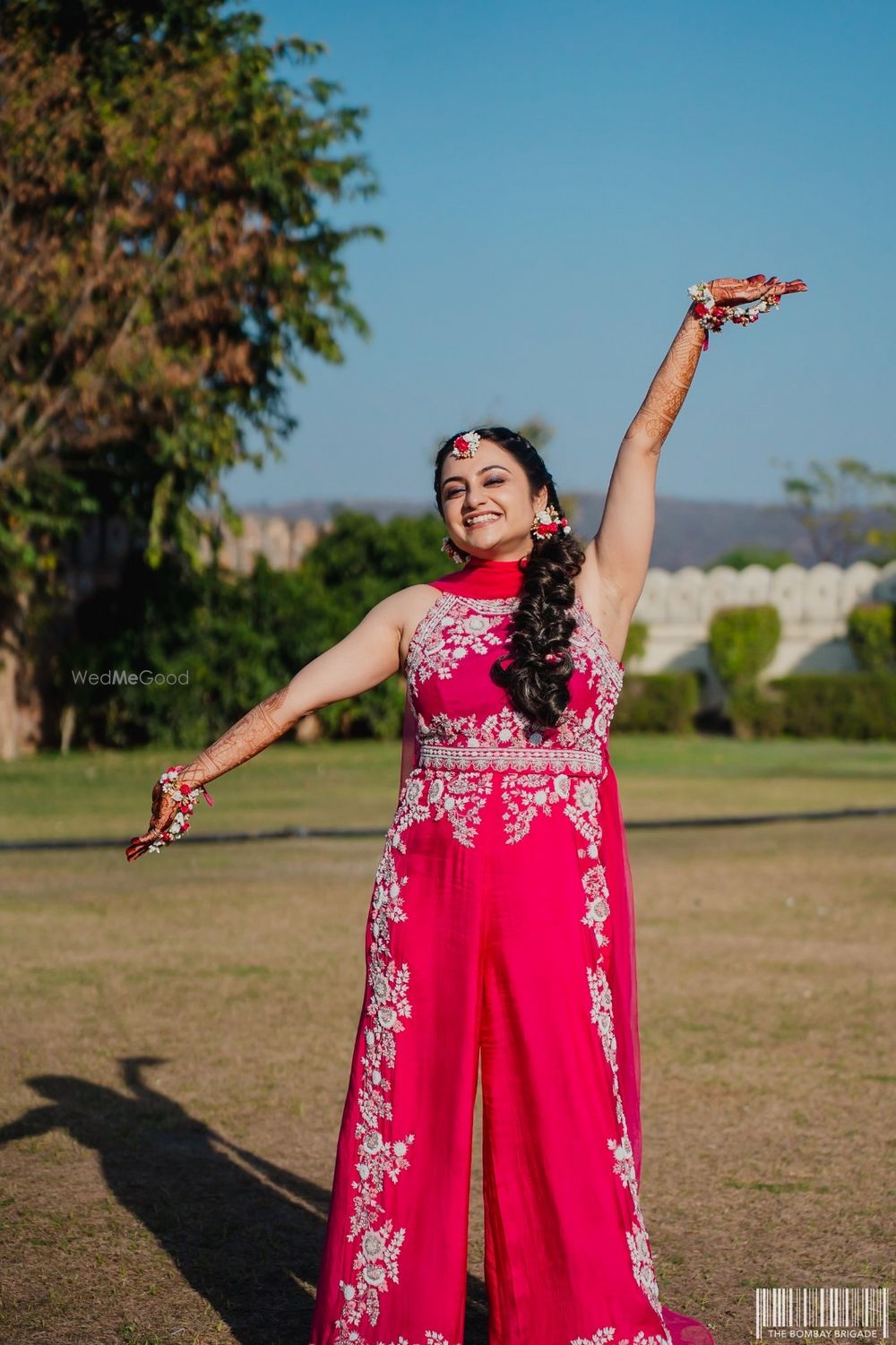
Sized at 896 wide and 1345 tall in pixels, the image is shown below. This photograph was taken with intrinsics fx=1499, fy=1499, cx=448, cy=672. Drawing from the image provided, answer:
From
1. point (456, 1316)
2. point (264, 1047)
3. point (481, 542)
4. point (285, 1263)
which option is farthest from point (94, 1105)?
point (481, 542)

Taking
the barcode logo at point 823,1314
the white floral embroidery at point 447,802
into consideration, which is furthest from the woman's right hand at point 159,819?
the barcode logo at point 823,1314

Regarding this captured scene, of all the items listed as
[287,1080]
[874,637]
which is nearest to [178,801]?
[287,1080]

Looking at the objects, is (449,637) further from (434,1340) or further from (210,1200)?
(210,1200)

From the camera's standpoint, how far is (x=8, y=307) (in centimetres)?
1562

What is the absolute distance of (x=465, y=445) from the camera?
A: 10.4ft

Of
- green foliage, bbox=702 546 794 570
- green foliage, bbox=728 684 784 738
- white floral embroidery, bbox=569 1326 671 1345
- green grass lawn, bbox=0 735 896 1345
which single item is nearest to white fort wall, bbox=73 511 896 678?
green foliage, bbox=728 684 784 738

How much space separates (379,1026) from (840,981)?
4.47 meters

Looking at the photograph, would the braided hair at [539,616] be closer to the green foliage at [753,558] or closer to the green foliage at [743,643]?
the green foliage at [743,643]

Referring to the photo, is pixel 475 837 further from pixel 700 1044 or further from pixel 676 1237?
pixel 700 1044

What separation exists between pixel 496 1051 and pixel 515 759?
57 centimetres

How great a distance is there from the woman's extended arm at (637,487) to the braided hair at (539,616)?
72 mm

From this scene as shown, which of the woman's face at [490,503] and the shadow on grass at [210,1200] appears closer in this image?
the woman's face at [490,503]

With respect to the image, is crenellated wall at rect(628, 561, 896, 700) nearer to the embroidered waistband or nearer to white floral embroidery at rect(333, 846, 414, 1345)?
the embroidered waistband

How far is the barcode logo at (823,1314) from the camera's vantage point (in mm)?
3266
